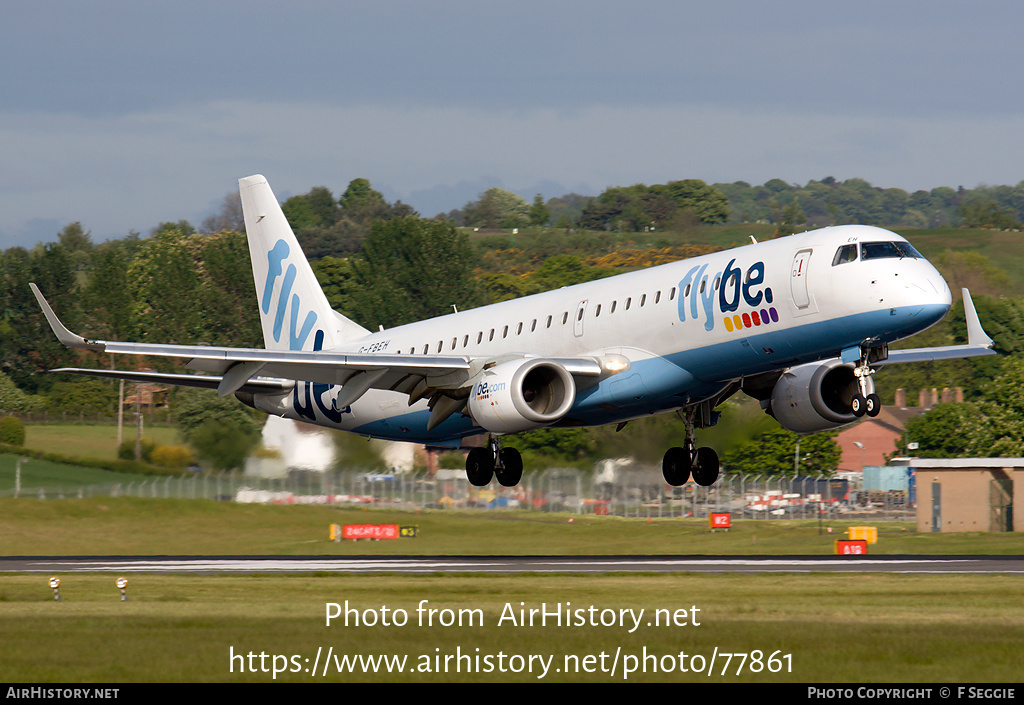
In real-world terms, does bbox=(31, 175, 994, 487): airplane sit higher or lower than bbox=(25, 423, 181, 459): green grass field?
higher

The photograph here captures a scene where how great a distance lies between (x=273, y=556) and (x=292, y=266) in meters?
12.7

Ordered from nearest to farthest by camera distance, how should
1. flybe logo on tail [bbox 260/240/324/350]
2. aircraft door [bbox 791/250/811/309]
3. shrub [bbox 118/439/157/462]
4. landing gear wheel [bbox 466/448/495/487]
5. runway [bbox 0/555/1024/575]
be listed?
aircraft door [bbox 791/250/811/309]
landing gear wheel [bbox 466/448/495/487]
runway [bbox 0/555/1024/575]
flybe logo on tail [bbox 260/240/324/350]
shrub [bbox 118/439/157/462]

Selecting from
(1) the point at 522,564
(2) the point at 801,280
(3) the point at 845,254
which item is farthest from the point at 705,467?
(3) the point at 845,254

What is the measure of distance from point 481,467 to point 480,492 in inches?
851

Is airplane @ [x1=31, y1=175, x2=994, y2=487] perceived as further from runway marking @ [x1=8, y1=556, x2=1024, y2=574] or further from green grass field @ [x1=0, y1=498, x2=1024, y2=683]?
green grass field @ [x1=0, y1=498, x2=1024, y2=683]

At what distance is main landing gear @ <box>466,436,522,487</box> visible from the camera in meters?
40.4

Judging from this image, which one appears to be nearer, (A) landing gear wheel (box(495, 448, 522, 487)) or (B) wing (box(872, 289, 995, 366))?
(B) wing (box(872, 289, 995, 366))

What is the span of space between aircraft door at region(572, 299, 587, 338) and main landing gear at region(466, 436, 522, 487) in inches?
201

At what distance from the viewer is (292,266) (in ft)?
161

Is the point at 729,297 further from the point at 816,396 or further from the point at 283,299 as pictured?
the point at 283,299

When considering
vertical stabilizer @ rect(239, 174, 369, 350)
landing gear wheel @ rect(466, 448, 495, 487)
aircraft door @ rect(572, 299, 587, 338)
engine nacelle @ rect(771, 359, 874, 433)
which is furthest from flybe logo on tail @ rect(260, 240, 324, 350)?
engine nacelle @ rect(771, 359, 874, 433)

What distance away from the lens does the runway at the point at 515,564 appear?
41188 mm

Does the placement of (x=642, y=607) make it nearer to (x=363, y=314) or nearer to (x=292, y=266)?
(x=292, y=266)
